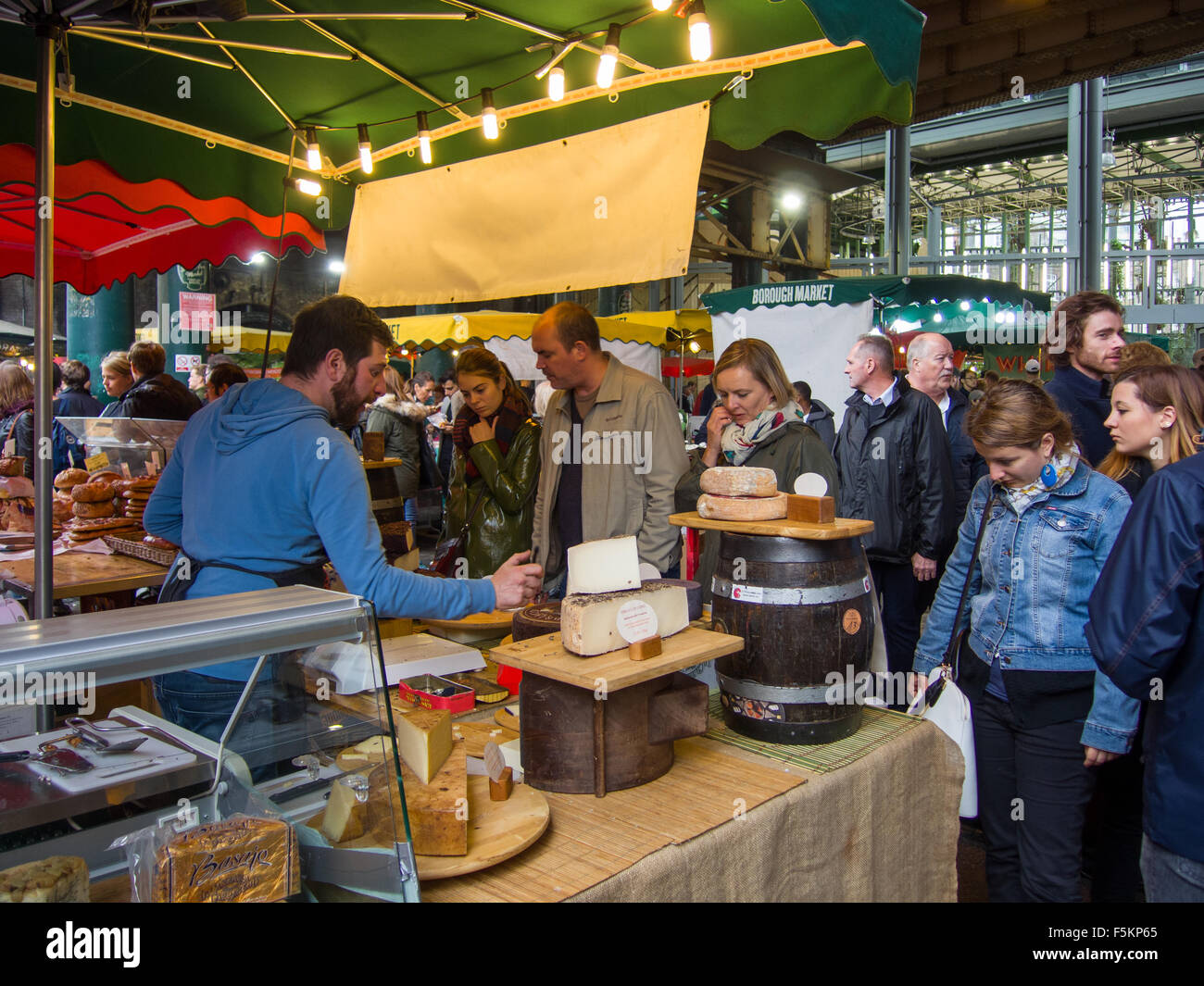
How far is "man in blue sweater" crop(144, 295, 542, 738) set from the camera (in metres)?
1.91

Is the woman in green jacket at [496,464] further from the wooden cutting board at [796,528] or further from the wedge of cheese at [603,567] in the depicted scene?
the wedge of cheese at [603,567]

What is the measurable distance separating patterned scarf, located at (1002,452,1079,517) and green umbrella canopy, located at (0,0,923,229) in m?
1.17

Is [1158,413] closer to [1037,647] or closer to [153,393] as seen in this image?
[1037,647]

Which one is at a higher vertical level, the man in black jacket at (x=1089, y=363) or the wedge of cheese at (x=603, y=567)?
the man in black jacket at (x=1089, y=363)

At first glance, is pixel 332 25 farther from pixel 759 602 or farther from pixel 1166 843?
pixel 1166 843

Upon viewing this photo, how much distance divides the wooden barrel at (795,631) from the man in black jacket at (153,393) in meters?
4.32

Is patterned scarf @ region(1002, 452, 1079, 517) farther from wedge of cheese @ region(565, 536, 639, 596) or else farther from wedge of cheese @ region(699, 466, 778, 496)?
wedge of cheese @ region(565, 536, 639, 596)

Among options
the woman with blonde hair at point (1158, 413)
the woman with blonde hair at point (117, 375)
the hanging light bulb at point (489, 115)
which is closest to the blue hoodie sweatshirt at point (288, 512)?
the hanging light bulb at point (489, 115)

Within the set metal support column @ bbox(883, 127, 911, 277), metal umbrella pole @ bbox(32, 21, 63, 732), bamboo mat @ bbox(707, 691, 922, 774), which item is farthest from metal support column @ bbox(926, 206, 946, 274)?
metal umbrella pole @ bbox(32, 21, 63, 732)

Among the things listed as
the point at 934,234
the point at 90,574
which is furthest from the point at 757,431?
the point at 934,234

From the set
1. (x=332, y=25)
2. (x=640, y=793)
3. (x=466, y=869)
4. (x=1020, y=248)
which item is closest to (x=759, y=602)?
(x=640, y=793)

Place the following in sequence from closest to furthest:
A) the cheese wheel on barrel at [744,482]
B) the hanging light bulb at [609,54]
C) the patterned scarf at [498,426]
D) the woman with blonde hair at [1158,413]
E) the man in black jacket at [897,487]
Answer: the cheese wheel on barrel at [744,482] < the woman with blonde hair at [1158,413] < the hanging light bulb at [609,54] < the patterned scarf at [498,426] < the man in black jacket at [897,487]

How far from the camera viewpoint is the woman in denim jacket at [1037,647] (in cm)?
238
